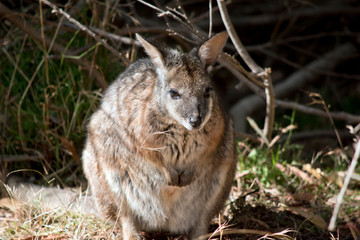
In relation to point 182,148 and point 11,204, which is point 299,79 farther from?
point 11,204

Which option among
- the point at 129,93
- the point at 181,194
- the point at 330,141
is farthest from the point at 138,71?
the point at 330,141

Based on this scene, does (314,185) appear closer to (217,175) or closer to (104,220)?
(217,175)

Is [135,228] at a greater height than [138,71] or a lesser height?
lesser

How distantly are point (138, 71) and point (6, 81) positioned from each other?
164 cm

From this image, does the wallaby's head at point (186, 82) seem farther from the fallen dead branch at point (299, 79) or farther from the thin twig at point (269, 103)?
the fallen dead branch at point (299, 79)

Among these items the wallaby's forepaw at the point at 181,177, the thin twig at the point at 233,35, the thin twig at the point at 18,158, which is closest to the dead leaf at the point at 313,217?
the wallaby's forepaw at the point at 181,177

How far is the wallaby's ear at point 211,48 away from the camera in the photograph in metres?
2.83

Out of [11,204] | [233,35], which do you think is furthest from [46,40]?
[233,35]

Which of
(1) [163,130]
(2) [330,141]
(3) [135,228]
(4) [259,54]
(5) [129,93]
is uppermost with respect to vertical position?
(5) [129,93]

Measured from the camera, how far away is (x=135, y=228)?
3096mm

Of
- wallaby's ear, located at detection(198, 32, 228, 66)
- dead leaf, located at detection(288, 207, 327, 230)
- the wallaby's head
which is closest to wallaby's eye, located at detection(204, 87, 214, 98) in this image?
the wallaby's head

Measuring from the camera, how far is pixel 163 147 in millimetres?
2900

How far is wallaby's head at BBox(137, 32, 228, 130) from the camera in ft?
9.00

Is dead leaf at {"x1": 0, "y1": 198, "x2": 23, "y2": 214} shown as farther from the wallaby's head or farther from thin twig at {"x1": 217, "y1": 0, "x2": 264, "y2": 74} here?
thin twig at {"x1": 217, "y1": 0, "x2": 264, "y2": 74}
